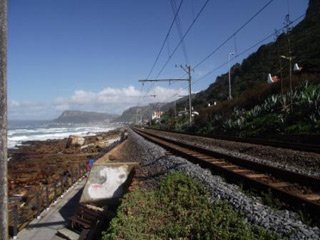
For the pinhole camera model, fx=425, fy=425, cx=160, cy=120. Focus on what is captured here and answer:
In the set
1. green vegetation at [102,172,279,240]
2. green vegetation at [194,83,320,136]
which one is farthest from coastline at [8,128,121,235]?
green vegetation at [194,83,320,136]

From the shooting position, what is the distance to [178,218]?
7031 mm

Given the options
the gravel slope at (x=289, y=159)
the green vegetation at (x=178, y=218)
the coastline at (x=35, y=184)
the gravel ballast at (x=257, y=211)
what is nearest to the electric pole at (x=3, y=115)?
the green vegetation at (x=178, y=218)

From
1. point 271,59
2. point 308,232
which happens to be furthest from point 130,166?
point 271,59

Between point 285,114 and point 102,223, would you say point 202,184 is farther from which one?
point 285,114

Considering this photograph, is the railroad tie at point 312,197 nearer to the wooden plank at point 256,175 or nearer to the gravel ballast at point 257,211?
the gravel ballast at point 257,211

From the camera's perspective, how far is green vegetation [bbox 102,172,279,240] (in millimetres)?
5777

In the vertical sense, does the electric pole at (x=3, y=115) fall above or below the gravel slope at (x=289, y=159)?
above

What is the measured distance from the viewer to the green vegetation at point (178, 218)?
578 cm

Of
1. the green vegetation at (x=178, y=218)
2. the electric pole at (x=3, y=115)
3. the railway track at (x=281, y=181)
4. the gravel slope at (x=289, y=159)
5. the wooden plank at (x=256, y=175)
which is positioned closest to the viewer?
the electric pole at (x=3, y=115)

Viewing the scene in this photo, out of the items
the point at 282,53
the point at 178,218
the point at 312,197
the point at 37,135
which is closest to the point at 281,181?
the point at 312,197

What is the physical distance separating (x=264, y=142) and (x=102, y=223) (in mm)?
10084

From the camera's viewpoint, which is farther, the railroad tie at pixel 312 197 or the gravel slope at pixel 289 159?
the gravel slope at pixel 289 159

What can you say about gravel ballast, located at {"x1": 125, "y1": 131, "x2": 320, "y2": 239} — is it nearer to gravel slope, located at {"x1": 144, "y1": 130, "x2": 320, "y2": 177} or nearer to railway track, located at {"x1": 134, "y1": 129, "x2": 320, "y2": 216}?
railway track, located at {"x1": 134, "y1": 129, "x2": 320, "y2": 216}

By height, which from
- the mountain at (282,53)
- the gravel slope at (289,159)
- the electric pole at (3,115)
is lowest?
the gravel slope at (289,159)
